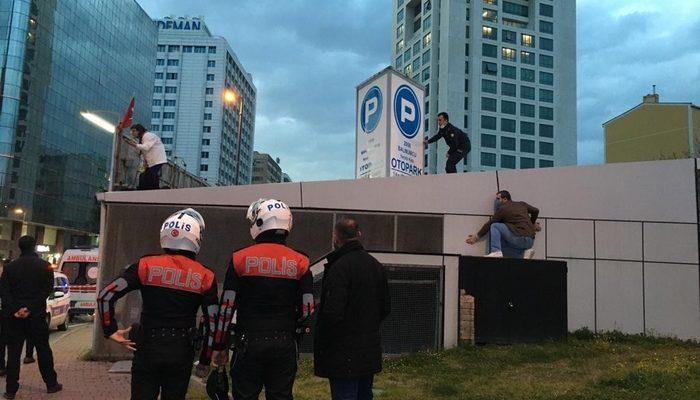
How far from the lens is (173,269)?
407 centimetres

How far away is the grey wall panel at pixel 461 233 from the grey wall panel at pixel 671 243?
275 cm

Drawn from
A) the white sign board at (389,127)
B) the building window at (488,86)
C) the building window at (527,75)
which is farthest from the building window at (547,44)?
the white sign board at (389,127)

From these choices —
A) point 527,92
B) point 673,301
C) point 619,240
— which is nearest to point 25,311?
point 619,240

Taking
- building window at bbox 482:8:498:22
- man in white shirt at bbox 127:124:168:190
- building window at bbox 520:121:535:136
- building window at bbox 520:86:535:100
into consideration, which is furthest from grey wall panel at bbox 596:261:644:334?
building window at bbox 482:8:498:22

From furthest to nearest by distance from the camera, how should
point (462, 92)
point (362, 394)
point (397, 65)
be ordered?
point (397, 65)
point (462, 92)
point (362, 394)

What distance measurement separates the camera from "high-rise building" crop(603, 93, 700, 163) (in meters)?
42.7

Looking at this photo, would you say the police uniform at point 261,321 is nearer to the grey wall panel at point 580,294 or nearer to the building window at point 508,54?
the grey wall panel at point 580,294

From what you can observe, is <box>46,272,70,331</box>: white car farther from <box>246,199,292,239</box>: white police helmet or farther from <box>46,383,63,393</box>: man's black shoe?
<box>246,199,292,239</box>: white police helmet

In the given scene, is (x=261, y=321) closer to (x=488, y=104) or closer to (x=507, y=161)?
(x=507, y=161)

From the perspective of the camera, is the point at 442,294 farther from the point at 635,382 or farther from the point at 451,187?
the point at 635,382

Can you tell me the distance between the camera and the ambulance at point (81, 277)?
18578mm

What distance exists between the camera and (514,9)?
9350 centimetres

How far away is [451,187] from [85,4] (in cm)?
7937

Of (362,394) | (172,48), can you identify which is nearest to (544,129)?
(172,48)
